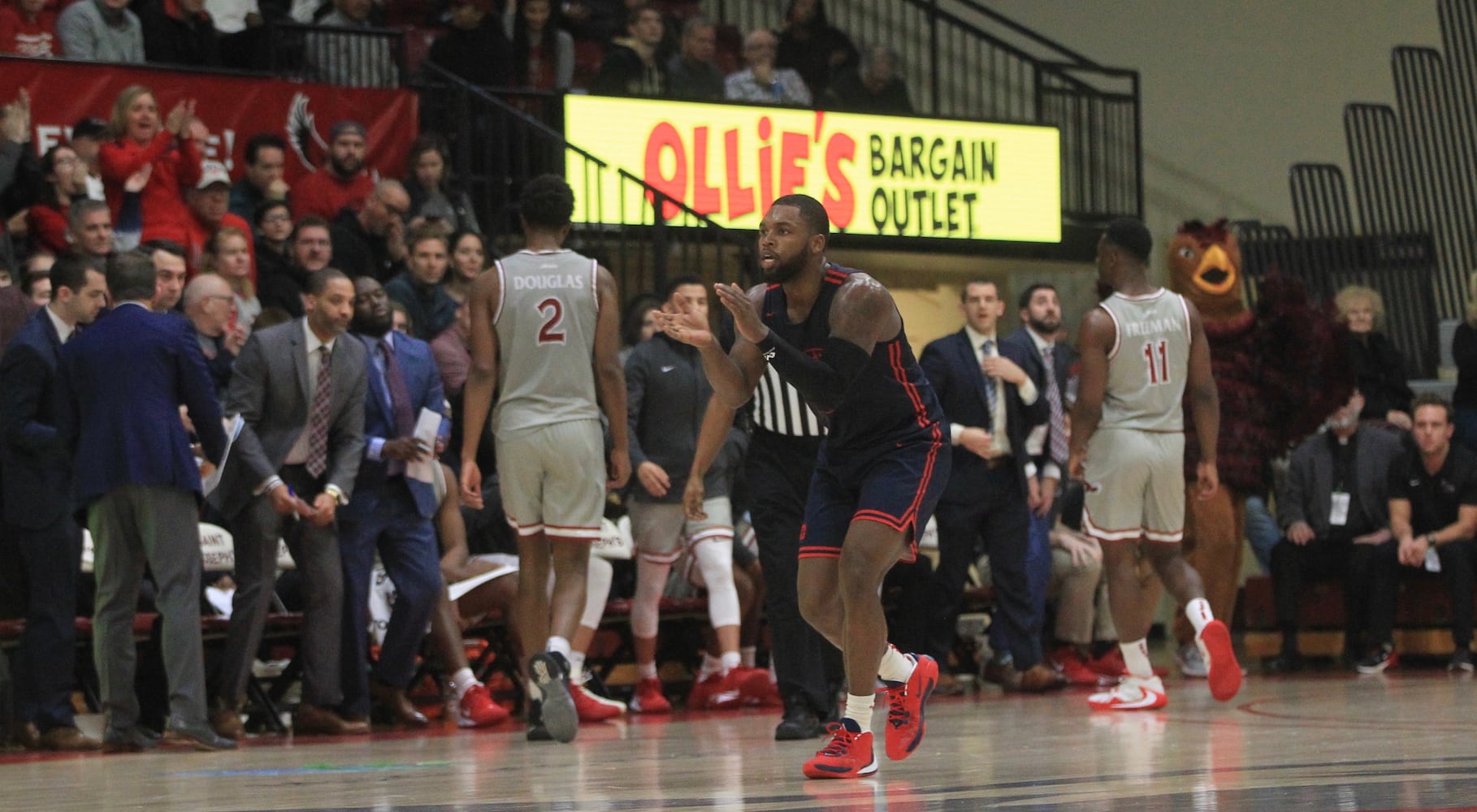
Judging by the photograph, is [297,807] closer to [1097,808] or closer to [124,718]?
[1097,808]

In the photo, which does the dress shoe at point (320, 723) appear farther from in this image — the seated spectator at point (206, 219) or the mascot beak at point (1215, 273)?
the mascot beak at point (1215, 273)

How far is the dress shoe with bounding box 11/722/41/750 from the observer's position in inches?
328

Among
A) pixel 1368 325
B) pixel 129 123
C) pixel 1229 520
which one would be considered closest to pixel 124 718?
pixel 129 123

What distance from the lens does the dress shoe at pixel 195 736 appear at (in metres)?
7.95

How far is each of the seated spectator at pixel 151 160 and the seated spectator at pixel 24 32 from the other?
1507 mm

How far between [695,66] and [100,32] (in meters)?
4.64

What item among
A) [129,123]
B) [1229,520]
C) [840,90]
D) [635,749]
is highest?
[840,90]

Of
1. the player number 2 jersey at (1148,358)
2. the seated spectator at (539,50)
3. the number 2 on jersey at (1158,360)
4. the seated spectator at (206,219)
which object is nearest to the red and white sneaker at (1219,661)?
the player number 2 jersey at (1148,358)

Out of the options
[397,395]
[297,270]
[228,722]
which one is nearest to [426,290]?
[297,270]

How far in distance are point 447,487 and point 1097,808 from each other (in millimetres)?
5551

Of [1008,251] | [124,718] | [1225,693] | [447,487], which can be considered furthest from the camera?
[1008,251]

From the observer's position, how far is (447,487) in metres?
9.86

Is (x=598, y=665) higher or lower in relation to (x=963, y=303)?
lower

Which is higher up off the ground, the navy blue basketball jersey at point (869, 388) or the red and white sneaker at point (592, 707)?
the navy blue basketball jersey at point (869, 388)
